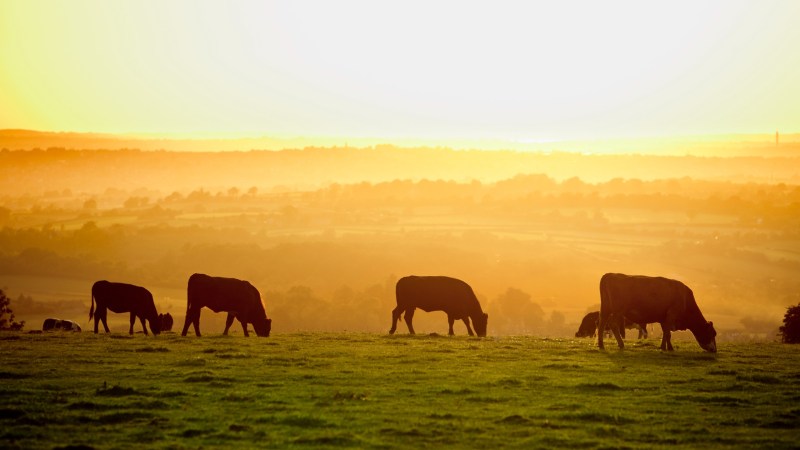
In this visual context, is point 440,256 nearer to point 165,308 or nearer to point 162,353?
point 165,308

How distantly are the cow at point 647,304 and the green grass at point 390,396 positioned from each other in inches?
47.4

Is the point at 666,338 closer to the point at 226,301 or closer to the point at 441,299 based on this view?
the point at 441,299

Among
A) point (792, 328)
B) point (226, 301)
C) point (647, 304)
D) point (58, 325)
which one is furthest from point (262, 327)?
point (792, 328)

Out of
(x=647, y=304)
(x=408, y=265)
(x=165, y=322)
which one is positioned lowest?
(x=408, y=265)

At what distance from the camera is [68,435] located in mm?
16594

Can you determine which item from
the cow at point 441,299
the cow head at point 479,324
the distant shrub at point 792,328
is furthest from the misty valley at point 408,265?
the distant shrub at point 792,328

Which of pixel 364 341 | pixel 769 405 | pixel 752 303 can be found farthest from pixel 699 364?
pixel 752 303

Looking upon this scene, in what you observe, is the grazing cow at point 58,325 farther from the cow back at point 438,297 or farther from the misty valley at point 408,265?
the misty valley at point 408,265

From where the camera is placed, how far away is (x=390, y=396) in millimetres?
20547

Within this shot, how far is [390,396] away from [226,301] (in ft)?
49.5

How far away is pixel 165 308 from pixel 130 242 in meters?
72.4

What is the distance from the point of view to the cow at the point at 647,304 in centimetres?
2950

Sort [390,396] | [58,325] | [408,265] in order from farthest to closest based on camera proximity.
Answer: [408,265]
[58,325]
[390,396]

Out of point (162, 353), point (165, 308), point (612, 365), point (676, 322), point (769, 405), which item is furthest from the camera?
point (165, 308)
